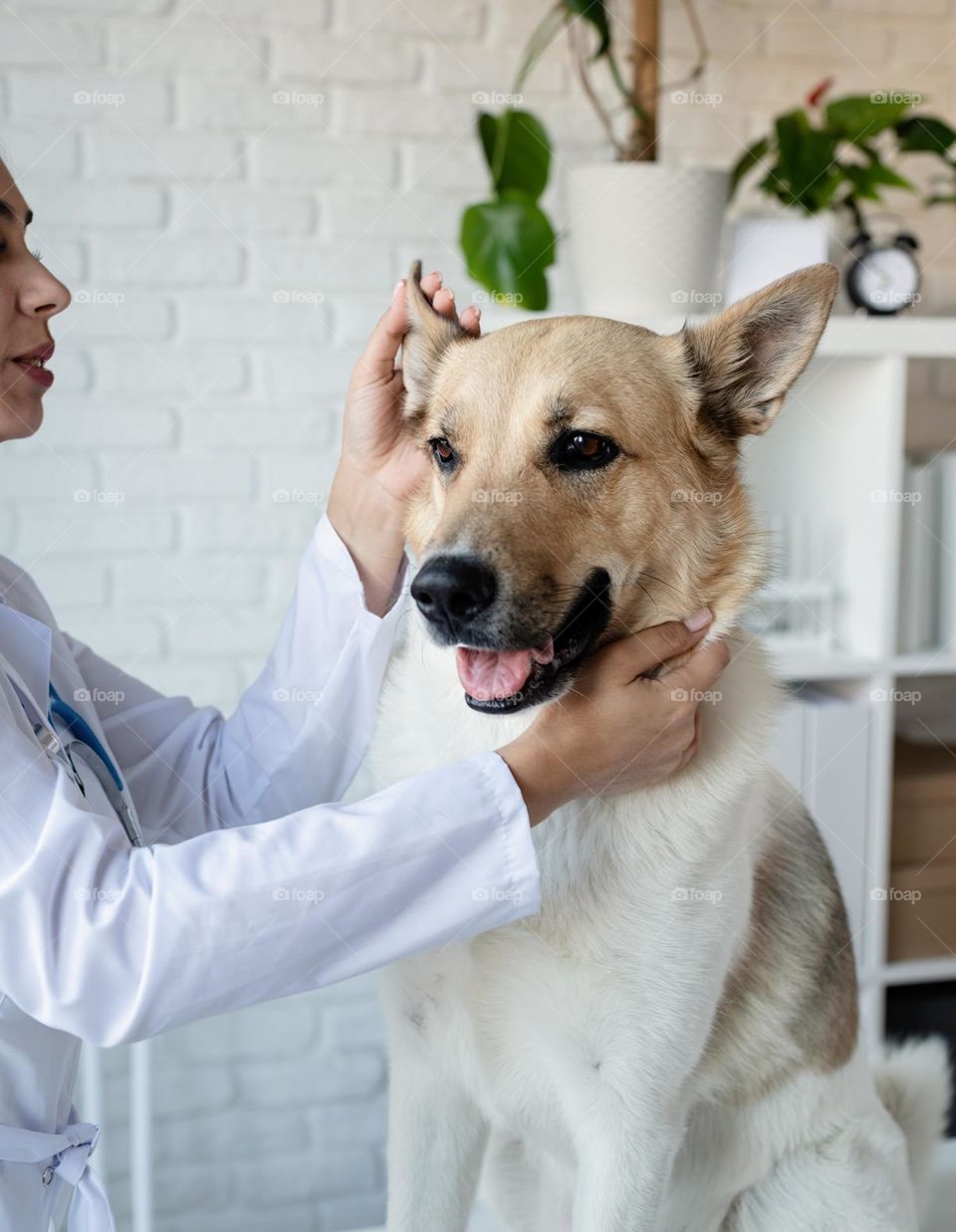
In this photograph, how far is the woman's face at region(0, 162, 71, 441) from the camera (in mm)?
1104

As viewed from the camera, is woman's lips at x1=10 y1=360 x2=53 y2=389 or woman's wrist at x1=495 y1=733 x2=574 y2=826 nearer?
woman's wrist at x1=495 y1=733 x2=574 y2=826

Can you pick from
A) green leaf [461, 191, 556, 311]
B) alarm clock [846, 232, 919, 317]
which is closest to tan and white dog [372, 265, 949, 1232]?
green leaf [461, 191, 556, 311]

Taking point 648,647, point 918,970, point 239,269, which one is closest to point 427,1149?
point 648,647

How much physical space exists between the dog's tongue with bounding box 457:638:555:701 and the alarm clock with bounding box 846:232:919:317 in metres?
1.40

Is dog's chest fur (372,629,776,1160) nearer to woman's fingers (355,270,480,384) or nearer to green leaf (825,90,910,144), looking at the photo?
woman's fingers (355,270,480,384)

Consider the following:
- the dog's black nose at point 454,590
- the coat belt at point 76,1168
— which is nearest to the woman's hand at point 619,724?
the dog's black nose at point 454,590

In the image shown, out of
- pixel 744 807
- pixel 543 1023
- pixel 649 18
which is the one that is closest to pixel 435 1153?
pixel 543 1023

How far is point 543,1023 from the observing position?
43.5 inches

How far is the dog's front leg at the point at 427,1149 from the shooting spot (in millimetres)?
1245

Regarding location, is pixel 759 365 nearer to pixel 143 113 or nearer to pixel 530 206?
pixel 530 206

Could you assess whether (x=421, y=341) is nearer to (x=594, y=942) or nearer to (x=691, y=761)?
(x=691, y=761)

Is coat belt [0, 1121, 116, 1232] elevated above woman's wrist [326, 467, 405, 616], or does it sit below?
below

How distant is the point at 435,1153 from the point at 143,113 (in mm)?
1895

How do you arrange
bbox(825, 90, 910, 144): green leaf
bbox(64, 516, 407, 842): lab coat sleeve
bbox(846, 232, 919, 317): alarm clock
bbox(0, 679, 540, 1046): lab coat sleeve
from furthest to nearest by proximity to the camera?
bbox(846, 232, 919, 317): alarm clock < bbox(825, 90, 910, 144): green leaf < bbox(64, 516, 407, 842): lab coat sleeve < bbox(0, 679, 540, 1046): lab coat sleeve
